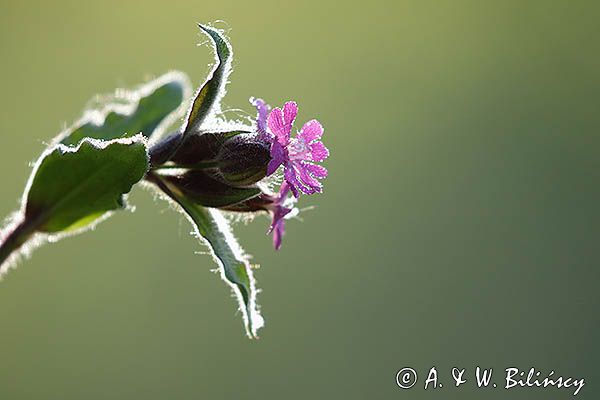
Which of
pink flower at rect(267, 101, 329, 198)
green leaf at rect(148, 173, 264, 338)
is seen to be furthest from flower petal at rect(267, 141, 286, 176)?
green leaf at rect(148, 173, 264, 338)

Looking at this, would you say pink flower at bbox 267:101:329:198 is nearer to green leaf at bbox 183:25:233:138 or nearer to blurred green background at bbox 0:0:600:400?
green leaf at bbox 183:25:233:138

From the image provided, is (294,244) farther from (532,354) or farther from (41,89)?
(41,89)

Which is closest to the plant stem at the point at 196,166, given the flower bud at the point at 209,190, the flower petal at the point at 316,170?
the flower bud at the point at 209,190

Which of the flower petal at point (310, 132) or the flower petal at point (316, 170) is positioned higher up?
the flower petal at point (310, 132)

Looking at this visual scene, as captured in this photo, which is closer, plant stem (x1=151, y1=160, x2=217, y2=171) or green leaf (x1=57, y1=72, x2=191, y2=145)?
plant stem (x1=151, y1=160, x2=217, y2=171)

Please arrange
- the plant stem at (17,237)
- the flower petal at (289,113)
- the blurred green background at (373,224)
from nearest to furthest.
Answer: the flower petal at (289,113), the plant stem at (17,237), the blurred green background at (373,224)

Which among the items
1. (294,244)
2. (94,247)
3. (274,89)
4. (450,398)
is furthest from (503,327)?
(94,247)

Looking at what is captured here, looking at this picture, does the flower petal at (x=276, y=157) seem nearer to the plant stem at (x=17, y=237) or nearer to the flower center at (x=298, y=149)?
the flower center at (x=298, y=149)

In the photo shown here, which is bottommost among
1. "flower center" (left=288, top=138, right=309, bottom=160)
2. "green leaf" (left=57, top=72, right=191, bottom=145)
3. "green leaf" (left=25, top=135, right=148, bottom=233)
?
"green leaf" (left=25, top=135, right=148, bottom=233)
